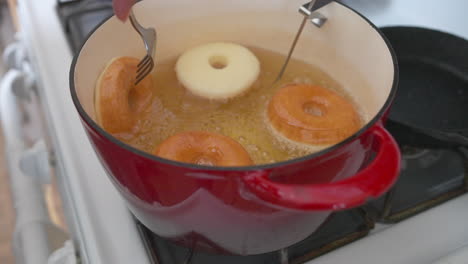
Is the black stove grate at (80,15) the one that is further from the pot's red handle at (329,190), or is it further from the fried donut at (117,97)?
the pot's red handle at (329,190)

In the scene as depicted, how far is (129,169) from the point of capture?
0.89ft

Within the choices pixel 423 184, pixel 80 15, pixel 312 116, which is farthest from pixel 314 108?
pixel 80 15

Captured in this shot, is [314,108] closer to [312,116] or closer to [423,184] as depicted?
[312,116]

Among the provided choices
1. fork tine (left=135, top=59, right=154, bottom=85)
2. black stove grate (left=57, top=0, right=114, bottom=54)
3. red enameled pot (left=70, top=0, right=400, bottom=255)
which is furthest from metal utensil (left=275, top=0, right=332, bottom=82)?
black stove grate (left=57, top=0, right=114, bottom=54)

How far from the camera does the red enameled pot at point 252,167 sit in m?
0.24

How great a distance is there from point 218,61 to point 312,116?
0.47 ft

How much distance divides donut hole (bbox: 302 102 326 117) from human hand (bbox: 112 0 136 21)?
6.8 inches

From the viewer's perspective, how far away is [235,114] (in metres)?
0.42

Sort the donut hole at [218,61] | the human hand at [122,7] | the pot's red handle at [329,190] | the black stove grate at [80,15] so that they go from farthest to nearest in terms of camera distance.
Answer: the black stove grate at [80,15] → the donut hole at [218,61] → the human hand at [122,7] → the pot's red handle at [329,190]

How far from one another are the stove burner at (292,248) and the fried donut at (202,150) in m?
0.09

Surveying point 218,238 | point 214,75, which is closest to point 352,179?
point 218,238

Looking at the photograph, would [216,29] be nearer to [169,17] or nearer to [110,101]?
[169,17]

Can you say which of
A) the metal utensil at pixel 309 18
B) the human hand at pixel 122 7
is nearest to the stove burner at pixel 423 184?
the metal utensil at pixel 309 18

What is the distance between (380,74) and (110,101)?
0.75 feet
